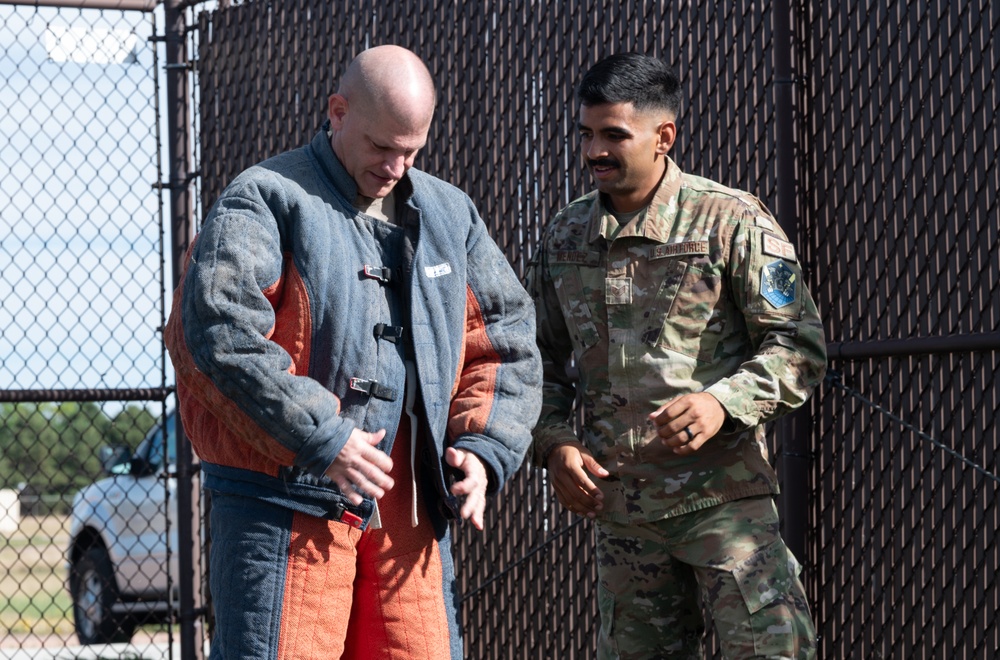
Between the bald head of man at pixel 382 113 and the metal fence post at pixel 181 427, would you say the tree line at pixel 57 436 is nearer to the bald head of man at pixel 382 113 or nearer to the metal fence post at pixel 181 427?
the metal fence post at pixel 181 427

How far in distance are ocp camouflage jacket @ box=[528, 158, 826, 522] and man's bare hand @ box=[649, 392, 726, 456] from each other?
0.07 meters

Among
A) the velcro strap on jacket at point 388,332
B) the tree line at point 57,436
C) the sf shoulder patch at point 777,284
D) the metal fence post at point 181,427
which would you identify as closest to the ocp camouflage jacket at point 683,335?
the sf shoulder patch at point 777,284

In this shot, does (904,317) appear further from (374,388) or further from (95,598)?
(95,598)

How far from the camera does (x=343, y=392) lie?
2.42 m

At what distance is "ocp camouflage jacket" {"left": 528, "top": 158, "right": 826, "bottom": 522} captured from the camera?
115 inches

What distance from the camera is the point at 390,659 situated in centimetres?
247

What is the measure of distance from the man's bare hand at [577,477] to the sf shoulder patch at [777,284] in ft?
1.86

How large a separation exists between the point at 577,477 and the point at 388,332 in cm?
72

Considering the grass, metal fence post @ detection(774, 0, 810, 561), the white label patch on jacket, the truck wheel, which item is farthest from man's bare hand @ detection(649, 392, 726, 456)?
the truck wheel

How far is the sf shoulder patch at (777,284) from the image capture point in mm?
2916

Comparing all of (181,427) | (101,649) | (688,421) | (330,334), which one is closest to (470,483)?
(330,334)

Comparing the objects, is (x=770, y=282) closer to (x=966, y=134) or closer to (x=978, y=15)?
(x=966, y=134)

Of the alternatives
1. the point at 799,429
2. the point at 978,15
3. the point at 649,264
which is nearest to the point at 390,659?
the point at 649,264

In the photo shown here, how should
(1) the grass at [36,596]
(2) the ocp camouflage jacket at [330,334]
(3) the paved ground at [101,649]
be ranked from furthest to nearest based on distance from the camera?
(3) the paved ground at [101,649] < (1) the grass at [36,596] < (2) the ocp camouflage jacket at [330,334]
